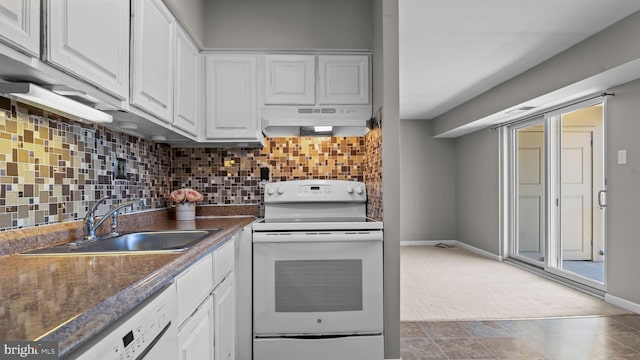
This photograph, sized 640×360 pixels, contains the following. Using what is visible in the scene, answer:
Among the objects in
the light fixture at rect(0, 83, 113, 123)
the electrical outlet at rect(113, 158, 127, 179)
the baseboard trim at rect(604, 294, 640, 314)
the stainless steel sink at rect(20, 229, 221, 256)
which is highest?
the light fixture at rect(0, 83, 113, 123)

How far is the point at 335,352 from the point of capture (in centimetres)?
225

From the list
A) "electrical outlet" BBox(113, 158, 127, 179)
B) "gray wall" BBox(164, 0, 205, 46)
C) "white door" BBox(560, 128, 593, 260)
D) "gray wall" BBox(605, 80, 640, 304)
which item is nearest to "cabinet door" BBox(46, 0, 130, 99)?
"gray wall" BBox(164, 0, 205, 46)

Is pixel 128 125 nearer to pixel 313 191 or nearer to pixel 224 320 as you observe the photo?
pixel 224 320

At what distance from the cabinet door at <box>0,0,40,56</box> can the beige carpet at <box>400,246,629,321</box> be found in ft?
10.1

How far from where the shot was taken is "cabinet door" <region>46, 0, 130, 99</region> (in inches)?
42.3

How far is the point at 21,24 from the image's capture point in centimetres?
94

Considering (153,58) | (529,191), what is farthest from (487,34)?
(529,191)

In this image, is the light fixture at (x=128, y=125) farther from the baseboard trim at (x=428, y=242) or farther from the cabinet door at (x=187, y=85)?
the baseboard trim at (x=428, y=242)

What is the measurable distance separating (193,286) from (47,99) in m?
0.81

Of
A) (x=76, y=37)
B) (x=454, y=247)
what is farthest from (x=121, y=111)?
(x=454, y=247)

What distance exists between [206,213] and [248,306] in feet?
3.23

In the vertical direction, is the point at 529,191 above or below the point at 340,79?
below

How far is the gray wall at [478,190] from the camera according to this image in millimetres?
5727

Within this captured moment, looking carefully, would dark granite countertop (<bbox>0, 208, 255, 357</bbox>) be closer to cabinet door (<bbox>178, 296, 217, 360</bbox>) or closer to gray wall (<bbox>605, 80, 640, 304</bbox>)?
cabinet door (<bbox>178, 296, 217, 360</bbox>)
